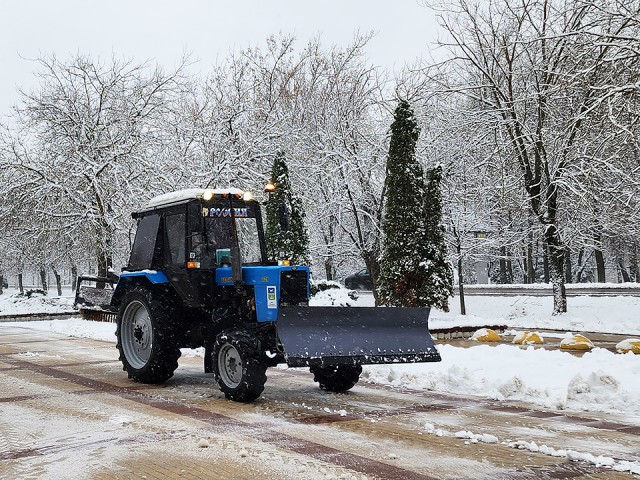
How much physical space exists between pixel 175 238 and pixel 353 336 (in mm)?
2837

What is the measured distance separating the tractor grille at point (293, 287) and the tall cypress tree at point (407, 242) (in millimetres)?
11162

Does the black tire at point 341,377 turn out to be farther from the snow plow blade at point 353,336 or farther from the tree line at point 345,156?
the tree line at point 345,156

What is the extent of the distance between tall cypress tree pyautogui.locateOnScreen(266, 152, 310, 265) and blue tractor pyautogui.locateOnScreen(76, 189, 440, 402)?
493 inches

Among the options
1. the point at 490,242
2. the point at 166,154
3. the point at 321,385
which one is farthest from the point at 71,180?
the point at 321,385

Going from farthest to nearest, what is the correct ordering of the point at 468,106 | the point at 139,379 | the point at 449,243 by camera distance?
the point at 449,243
the point at 468,106
the point at 139,379

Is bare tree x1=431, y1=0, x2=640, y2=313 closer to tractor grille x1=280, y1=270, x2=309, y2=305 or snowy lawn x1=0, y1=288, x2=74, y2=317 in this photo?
tractor grille x1=280, y1=270, x2=309, y2=305

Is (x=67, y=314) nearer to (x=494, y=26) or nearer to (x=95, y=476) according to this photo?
(x=494, y=26)

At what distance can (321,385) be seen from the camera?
9.47m

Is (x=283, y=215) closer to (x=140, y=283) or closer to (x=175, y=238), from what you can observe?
(x=175, y=238)

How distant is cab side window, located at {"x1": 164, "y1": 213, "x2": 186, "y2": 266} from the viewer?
9.57 meters

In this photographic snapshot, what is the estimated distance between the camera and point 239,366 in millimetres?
8500

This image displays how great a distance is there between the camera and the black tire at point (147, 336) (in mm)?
9664

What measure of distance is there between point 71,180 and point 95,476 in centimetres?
2081

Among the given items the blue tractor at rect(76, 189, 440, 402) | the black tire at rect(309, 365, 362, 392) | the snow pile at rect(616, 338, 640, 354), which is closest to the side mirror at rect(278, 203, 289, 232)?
the blue tractor at rect(76, 189, 440, 402)
